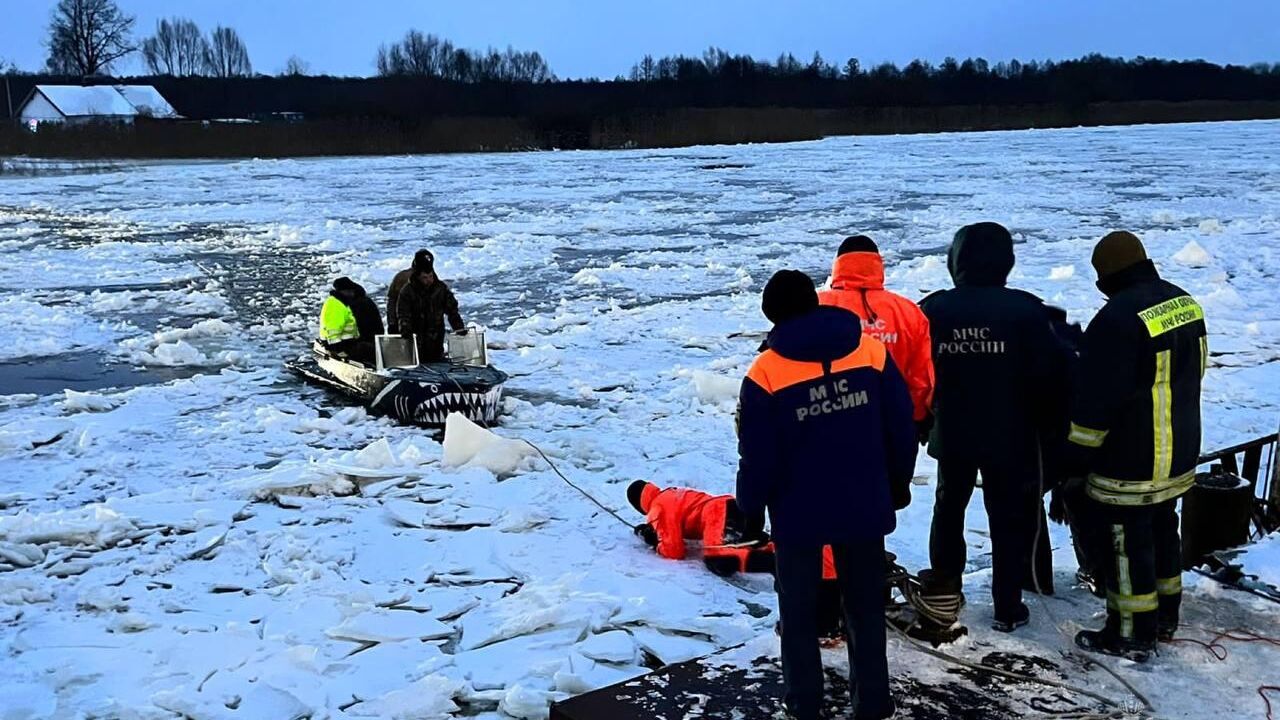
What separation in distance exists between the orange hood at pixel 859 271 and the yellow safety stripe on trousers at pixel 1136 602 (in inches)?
56.1

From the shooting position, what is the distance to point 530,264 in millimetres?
18531

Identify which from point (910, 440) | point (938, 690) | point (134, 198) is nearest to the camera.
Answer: point (910, 440)

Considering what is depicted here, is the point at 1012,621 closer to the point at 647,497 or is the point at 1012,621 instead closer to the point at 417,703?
the point at 417,703

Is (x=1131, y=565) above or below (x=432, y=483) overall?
above

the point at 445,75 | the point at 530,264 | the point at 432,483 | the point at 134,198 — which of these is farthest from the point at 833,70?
the point at 432,483

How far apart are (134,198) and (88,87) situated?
54754 mm

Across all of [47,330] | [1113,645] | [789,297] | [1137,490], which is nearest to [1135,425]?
[1137,490]

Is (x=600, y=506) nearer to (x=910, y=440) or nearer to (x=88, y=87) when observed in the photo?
(x=910, y=440)

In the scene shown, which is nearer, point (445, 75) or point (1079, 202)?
point (1079, 202)

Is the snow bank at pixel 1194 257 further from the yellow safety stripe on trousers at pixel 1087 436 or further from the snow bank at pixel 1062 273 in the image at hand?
the yellow safety stripe on trousers at pixel 1087 436

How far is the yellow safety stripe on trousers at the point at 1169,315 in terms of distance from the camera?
4.00 m

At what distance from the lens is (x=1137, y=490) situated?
4156 millimetres

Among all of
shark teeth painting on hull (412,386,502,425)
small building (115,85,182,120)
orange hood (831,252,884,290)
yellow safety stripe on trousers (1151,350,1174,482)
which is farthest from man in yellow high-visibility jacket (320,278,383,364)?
small building (115,85,182,120)

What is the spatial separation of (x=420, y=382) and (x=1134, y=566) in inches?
244
